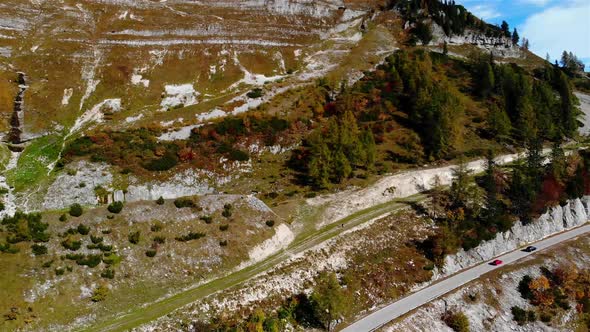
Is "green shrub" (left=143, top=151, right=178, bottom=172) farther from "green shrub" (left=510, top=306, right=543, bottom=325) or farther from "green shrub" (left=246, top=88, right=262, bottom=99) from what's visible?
"green shrub" (left=510, top=306, right=543, bottom=325)

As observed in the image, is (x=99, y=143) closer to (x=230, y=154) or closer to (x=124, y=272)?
(x=230, y=154)

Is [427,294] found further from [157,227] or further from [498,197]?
[157,227]

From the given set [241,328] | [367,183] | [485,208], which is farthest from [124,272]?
[485,208]

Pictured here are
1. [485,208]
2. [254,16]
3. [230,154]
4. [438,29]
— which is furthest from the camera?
[438,29]

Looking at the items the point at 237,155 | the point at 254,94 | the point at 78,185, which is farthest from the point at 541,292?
the point at 254,94

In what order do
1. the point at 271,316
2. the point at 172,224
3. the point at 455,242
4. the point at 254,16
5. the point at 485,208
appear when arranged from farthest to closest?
the point at 254,16, the point at 485,208, the point at 455,242, the point at 172,224, the point at 271,316

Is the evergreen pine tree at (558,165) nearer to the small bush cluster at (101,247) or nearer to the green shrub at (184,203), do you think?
the green shrub at (184,203)
